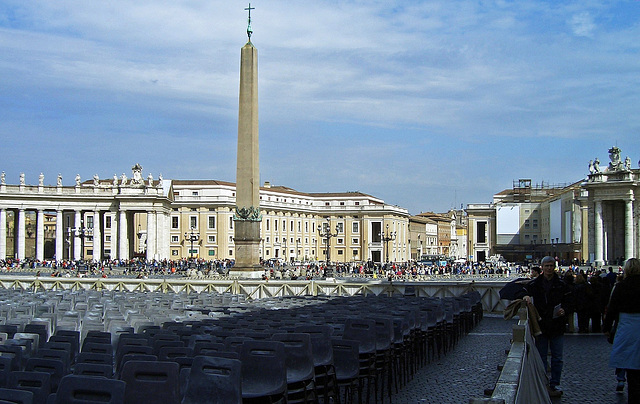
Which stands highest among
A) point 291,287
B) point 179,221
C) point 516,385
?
point 179,221

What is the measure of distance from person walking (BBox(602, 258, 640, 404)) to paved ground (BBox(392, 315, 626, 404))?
153cm

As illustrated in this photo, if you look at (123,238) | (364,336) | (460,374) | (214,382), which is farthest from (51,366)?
(123,238)

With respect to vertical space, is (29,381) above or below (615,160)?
below

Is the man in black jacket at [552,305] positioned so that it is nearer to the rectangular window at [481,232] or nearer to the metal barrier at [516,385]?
the metal barrier at [516,385]

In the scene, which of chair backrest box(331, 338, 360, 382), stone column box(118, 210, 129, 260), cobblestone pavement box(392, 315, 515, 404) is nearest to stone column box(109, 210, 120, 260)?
stone column box(118, 210, 129, 260)

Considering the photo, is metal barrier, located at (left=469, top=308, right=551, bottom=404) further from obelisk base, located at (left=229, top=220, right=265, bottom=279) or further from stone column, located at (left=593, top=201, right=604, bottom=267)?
stone column, located at (left=593, top=201, right=604, bottom=267)

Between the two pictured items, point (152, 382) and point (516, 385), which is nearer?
point (516, 385)

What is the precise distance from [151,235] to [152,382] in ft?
258

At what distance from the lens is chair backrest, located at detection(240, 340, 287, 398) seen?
6.91m

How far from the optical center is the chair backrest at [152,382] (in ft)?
18.0

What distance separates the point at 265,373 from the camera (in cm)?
696

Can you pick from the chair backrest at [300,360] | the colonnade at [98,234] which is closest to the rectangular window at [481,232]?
the colonnade at [98,234]

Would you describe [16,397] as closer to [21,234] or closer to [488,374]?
[488,374]

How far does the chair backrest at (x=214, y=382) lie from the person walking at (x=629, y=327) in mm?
4449
